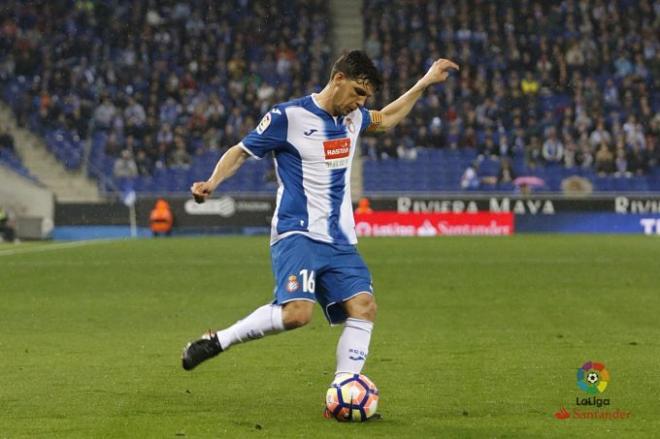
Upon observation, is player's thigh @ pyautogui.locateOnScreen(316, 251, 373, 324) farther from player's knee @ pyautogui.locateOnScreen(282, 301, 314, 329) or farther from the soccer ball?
the soccer ball

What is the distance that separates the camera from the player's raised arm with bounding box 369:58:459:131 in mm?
8148

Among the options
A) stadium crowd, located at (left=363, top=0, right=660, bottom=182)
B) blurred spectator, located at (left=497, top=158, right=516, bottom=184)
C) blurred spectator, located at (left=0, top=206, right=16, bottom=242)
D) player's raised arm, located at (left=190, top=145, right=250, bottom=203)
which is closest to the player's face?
player's raised arm, located at (left=190, top=145, right=250, bottom=203)

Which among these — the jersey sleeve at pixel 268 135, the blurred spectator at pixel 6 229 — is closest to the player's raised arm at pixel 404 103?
the jersey sleeve at pixel 268 135

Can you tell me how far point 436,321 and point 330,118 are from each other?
20.3ft

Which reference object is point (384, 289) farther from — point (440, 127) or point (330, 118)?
point (440, 127)

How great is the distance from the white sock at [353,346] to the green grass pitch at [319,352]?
1.08ft

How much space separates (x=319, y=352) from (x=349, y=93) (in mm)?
3749

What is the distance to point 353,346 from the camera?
24.9 ft

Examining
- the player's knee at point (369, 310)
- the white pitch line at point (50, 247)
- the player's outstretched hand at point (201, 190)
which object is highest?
the player's outstretched hand at point (201, 190)

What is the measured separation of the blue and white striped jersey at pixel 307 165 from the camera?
760 cm

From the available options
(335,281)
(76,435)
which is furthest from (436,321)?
(76,435)

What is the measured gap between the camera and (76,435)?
22.0ft

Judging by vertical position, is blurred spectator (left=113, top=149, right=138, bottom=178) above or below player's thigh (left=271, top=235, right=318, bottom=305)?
below

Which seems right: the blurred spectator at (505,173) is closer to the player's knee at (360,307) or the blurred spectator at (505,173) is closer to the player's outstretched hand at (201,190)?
the player's knee at (360,307)
